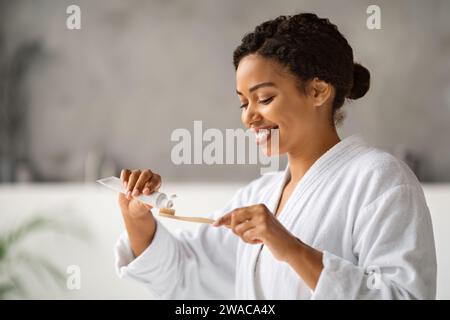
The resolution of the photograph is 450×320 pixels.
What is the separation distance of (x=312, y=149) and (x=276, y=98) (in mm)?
133

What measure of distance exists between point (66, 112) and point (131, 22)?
1.42ft

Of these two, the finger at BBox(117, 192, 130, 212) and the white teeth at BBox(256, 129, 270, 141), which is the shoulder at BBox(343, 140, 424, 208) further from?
the finger at BBox(117, 192, 130, 212)

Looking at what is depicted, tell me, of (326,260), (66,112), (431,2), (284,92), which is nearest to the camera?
(326,260)

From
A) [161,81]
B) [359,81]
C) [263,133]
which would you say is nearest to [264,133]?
[263,133]

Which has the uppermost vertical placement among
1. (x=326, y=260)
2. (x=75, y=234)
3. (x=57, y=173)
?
(x=326, y=260)

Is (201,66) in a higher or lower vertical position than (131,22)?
lower

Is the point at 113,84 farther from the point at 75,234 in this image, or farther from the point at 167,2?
the point at 75,234

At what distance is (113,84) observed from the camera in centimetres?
223

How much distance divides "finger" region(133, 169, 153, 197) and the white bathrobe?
16cm

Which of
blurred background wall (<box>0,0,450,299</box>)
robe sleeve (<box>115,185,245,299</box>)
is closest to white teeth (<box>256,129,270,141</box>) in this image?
robe sleeve (<box>115,185,245,299</box>)

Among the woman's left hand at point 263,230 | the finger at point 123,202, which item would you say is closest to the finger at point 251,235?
the woman's left hand at point 263,230

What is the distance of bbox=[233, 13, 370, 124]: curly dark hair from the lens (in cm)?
87

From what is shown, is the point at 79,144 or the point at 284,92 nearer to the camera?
the point at 284,92
